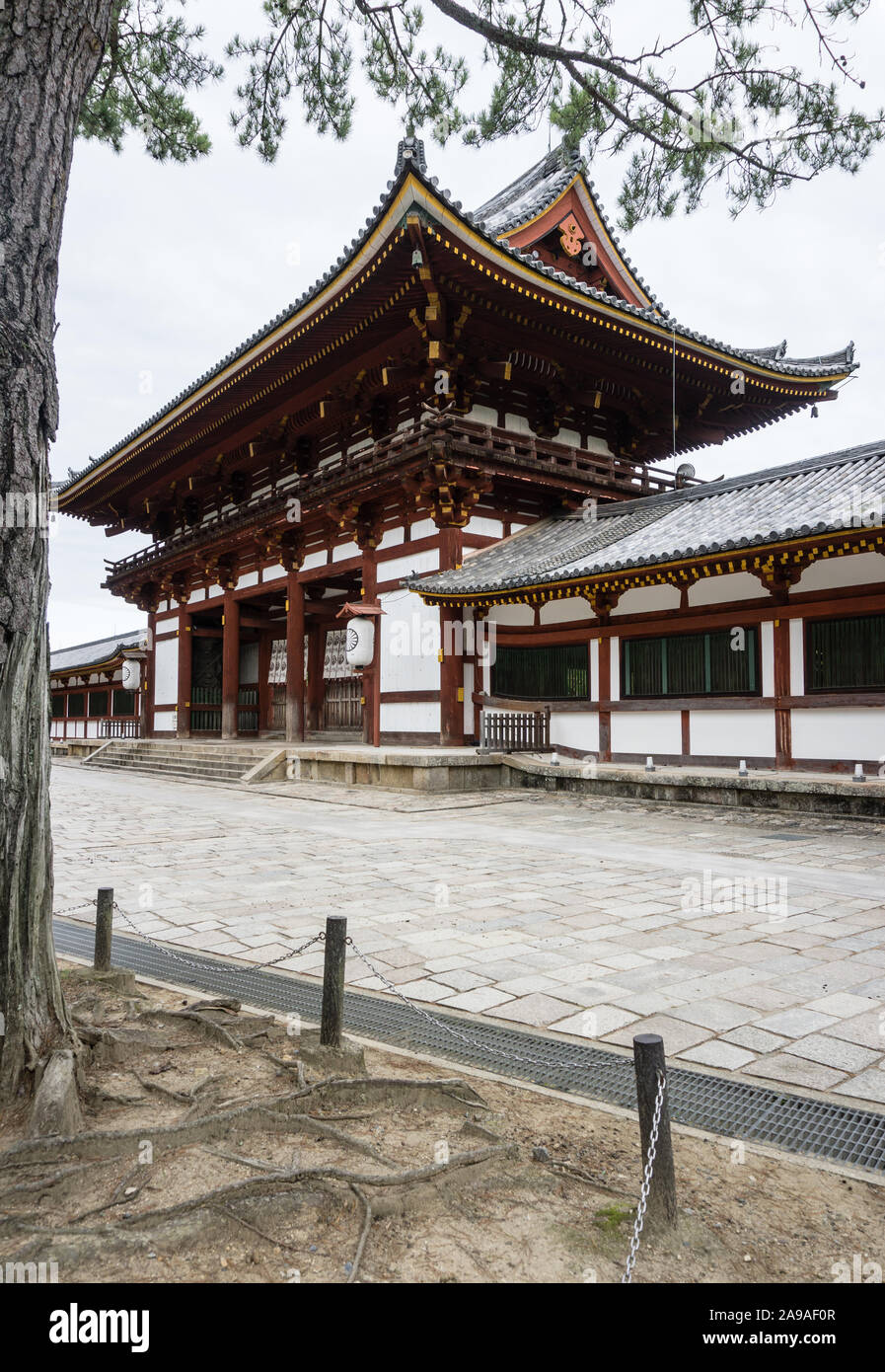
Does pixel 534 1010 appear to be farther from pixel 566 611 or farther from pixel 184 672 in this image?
pixel 184 672

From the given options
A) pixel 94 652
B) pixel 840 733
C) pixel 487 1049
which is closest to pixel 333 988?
pixel 487 1049

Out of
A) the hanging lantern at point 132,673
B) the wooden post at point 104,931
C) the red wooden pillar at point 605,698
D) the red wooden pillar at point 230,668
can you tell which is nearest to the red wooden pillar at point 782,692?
the red wooden pillar at point 605,698

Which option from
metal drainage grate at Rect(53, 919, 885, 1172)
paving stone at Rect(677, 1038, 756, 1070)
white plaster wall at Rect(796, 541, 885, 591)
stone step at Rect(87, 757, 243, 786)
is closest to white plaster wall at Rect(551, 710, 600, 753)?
white plaster wall at Rect(796, 541, 885, 591)

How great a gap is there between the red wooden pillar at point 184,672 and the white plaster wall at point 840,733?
17112mm

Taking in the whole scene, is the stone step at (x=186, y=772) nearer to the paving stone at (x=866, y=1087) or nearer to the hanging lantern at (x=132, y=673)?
the hanging lantern at (x=132, y=673)

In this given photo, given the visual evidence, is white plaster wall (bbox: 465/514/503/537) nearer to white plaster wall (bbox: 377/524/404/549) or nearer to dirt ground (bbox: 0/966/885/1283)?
white plaster wall (bbox: 377/524/404/549)

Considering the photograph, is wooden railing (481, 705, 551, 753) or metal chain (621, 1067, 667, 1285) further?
wooden railing (481, 705, 551, 753)

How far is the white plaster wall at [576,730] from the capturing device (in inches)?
525

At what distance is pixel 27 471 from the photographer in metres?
2.69

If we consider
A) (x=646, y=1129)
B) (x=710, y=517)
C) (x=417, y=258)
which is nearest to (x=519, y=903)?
(x=646, y=1129)

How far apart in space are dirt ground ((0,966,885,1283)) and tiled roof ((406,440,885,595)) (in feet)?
25.9

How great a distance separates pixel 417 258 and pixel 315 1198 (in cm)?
1207

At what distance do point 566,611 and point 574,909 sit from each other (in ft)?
28.5

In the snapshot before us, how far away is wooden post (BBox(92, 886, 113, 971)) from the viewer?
4.01 meters
